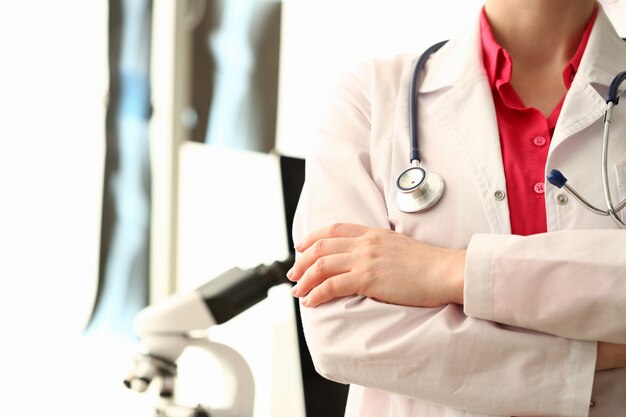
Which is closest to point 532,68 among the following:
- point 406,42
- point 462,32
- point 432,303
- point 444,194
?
point 462,32

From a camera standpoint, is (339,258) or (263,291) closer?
(339,258)

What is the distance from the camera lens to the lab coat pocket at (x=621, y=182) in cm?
97

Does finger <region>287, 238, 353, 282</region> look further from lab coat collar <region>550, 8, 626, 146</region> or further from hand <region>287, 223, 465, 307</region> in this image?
lab coat collar <region>550, 8, 626, 146</region>

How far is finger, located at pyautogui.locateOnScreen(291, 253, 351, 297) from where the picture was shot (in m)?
0.98

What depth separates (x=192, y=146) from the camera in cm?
233

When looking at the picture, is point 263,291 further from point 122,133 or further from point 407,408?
point 122,133

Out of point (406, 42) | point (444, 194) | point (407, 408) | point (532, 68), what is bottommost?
point (407, 408)

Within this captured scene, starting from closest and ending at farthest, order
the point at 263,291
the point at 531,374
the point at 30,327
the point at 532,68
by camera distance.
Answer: the point at 531,374 < the point at 532,68 < the point at 263,291 < the point at 30,327

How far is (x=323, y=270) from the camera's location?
3.24 ft

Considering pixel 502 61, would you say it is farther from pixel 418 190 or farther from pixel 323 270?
pixel 323 270

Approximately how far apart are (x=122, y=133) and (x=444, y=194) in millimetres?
1518

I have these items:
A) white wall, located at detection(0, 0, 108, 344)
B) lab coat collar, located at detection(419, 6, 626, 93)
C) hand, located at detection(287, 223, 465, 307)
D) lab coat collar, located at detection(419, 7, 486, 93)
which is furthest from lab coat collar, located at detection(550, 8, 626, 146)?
white wall, located at detection(0, 0, 108, 344)

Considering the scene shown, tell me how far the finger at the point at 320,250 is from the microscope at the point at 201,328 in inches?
15.4

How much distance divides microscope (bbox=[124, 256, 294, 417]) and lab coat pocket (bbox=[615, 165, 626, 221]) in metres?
0.65
